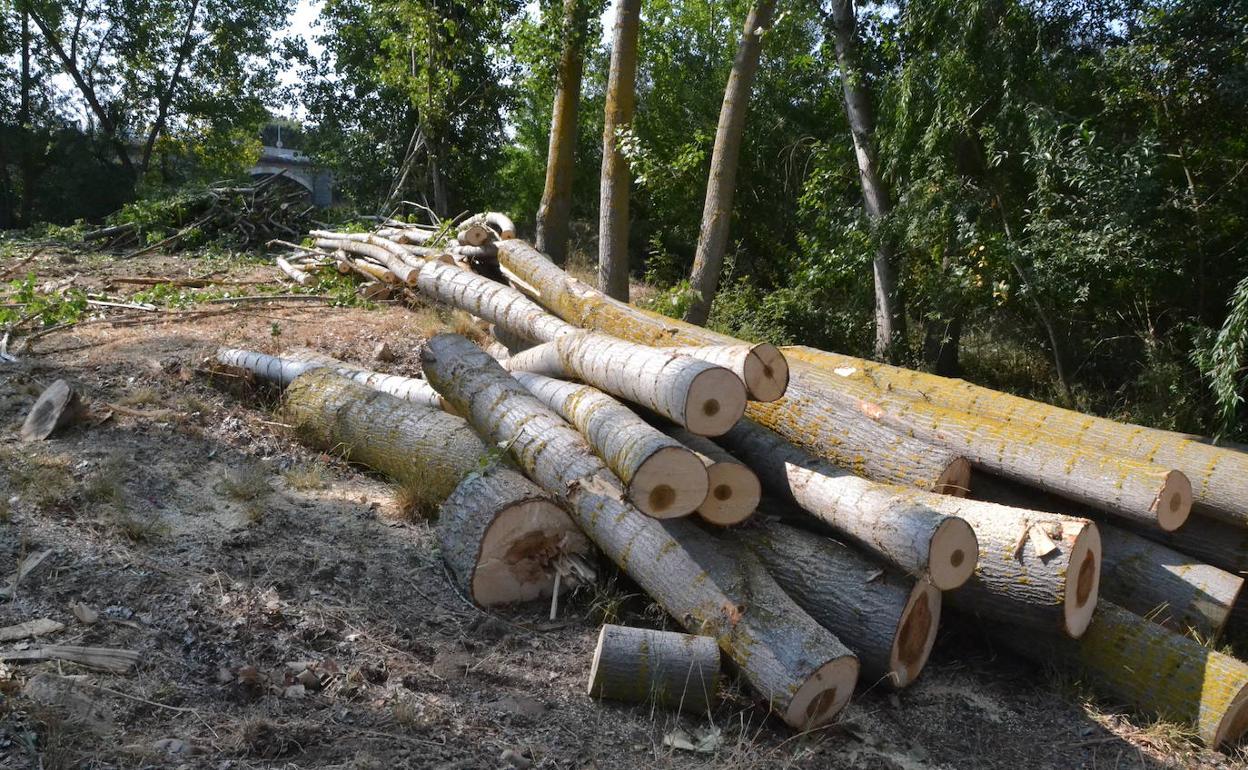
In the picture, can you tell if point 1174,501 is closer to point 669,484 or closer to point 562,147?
point 669,484

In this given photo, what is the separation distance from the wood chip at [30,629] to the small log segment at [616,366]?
291cm

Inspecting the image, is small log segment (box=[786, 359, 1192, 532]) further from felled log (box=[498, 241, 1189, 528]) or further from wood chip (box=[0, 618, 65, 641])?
wood chip (box=[0, 618, 65, 641])

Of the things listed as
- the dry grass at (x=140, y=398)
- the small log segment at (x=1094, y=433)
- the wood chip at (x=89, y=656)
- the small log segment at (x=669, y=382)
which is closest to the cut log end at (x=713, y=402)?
the small log segment at (x=669, y=382)

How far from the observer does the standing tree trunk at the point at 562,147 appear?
11.4 meters

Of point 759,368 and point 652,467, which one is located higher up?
point 759,368

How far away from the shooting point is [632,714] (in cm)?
414

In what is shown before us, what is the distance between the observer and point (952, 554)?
419 centimetres

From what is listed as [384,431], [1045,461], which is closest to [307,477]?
[384,431]

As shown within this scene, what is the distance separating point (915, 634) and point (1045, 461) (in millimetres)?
1345

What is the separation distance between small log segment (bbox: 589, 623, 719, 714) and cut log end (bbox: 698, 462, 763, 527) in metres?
0.73

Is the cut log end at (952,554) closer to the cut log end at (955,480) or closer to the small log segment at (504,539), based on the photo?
the cut log end at (955,480)

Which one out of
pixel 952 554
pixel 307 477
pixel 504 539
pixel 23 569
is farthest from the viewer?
pixel 307 477

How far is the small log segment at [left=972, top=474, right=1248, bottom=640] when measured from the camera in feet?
15.9

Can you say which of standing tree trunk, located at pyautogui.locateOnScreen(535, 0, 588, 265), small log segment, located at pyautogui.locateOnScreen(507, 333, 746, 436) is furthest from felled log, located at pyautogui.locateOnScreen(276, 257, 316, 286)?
small log segment, located at pyautogui.locateOnScreen(507, 333, 746, 436)
